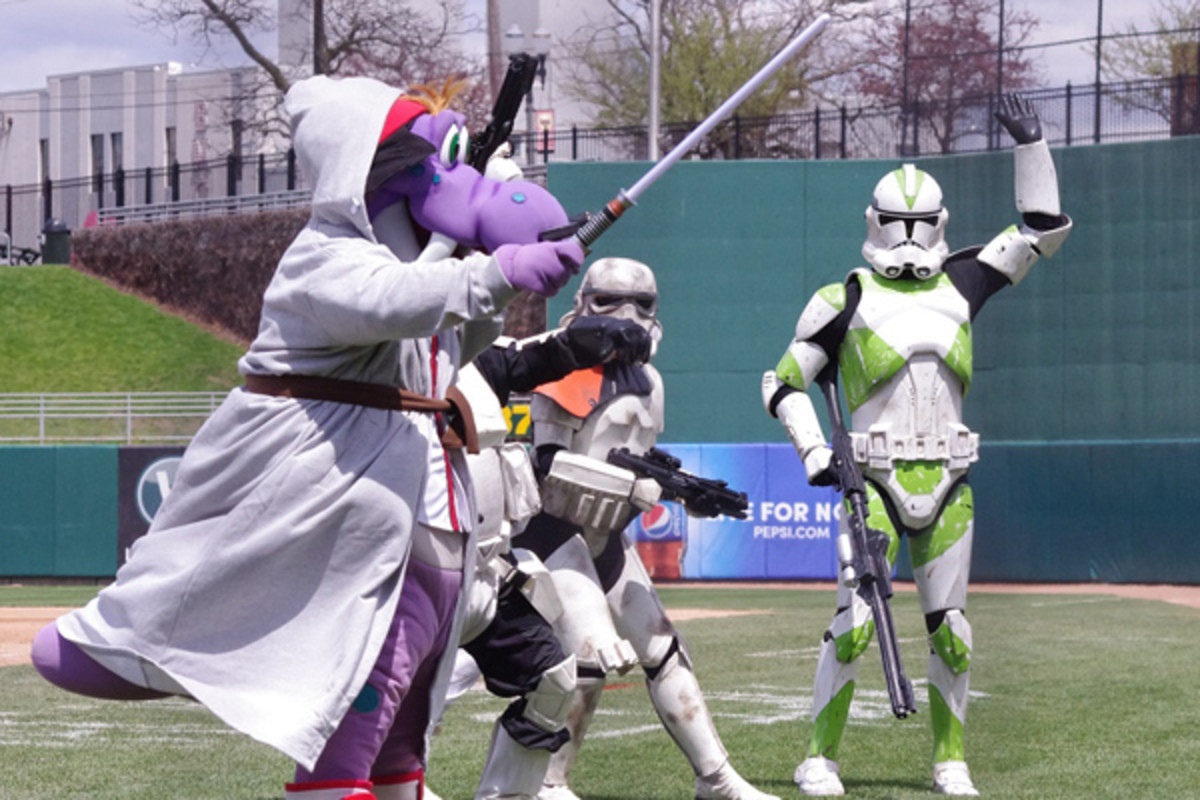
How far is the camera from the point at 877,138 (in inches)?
1105

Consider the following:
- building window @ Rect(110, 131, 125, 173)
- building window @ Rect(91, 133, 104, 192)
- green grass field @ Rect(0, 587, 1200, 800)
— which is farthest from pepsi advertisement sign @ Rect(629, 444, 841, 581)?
building window @ Rect(91, 133, 104, 192)

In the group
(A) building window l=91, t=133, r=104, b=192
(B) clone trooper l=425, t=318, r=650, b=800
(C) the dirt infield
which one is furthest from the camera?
(A) building window l=91, t=133, r=104, b=192

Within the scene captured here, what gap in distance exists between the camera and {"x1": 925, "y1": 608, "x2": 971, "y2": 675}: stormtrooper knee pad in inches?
280

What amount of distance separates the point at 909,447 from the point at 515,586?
2221 millimetres

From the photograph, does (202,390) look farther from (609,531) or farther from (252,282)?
(609,531)

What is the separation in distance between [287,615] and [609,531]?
2865 millimetres

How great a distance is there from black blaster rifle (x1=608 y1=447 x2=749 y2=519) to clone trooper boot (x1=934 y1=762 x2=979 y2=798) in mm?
1218

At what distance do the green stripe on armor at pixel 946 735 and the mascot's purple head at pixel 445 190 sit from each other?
11.6ft

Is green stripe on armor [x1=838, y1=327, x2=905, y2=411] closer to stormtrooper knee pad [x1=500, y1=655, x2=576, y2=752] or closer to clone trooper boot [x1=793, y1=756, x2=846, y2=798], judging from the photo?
clone trooper boot [x1=793, y1=756, x2=846, y2=798]

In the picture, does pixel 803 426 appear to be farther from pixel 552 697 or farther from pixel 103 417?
pixel 103 417

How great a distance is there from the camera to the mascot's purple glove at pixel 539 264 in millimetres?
3830

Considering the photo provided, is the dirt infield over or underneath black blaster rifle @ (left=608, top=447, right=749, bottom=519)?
underneath

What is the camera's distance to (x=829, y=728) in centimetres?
708

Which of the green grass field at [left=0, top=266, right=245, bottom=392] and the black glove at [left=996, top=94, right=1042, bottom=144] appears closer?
the black glove at [left=996, top=94, right=1042, bottom=144]
